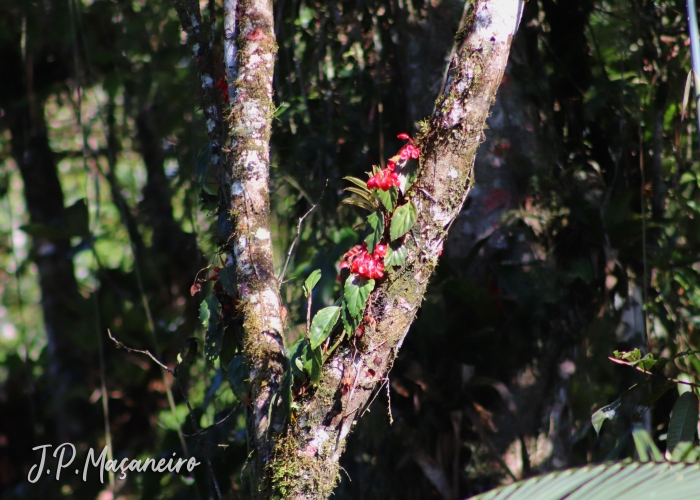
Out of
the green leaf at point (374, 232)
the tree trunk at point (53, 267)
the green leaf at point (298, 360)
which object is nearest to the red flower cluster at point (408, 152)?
the green leaf at point (374, 232)

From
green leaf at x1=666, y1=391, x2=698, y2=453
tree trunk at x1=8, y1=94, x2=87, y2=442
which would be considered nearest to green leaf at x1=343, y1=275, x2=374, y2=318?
green leaf at x1=666, y1=391, x2=698, y2=453

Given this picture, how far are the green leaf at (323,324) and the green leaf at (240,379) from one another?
0.19 m

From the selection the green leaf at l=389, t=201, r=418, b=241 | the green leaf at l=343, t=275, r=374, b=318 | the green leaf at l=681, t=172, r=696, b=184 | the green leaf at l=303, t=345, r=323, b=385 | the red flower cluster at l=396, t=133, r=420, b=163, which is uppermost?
the red flower cluster at l=396, t=133, r=420, b=163

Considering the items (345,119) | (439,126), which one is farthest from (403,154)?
(345,119)

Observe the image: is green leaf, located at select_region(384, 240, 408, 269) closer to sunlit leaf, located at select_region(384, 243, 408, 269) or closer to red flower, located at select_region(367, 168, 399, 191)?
sunlit leaf, located at select_region(384, 243, 408, 269)

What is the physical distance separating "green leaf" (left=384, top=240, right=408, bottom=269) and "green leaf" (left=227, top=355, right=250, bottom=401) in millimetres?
333

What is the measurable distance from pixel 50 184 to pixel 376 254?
2335 millimetres

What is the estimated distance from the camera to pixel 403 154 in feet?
3.52

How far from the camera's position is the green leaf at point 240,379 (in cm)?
112

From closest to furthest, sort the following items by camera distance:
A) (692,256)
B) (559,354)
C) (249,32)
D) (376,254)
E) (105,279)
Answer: (376,254)
(249,32)
(559,354)
(692,256)
(105,279)

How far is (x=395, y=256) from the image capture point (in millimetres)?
1030

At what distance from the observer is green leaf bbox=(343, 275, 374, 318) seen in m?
1.01

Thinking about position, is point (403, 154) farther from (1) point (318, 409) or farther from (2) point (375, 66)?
(2) point (375, 66)

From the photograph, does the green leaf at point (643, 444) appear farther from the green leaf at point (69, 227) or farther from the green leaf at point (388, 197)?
the green leaf at point (69, 227)
